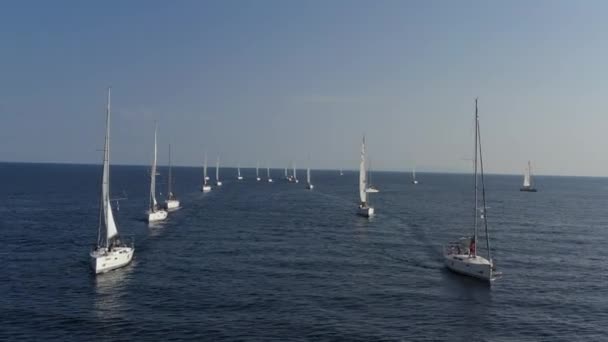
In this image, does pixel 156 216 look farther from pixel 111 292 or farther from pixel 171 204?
pixel 111 292

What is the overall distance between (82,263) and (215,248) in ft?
66.8

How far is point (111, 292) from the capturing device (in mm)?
57656

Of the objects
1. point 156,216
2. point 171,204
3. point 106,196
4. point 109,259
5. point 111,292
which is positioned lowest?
point 111,292

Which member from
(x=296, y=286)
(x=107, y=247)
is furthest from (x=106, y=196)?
(x=296, y=286)

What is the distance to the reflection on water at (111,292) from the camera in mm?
51062

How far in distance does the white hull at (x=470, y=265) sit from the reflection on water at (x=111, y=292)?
39.6 meters

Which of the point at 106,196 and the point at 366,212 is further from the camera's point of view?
the point at 366,212

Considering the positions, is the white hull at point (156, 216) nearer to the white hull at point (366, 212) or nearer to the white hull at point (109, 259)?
the white hull at point (109, 259)

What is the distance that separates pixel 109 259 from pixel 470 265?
1749 inches

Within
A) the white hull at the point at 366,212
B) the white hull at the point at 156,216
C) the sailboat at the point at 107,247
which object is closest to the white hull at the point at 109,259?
the sailboat at the point at 107,247

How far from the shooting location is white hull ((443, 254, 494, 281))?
209ft

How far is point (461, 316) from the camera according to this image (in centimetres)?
5128

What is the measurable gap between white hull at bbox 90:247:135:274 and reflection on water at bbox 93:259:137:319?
2.15 feet

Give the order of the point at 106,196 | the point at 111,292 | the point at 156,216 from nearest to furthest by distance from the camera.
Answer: the point at 111,292, the point at 106,196, the point at 156,216
